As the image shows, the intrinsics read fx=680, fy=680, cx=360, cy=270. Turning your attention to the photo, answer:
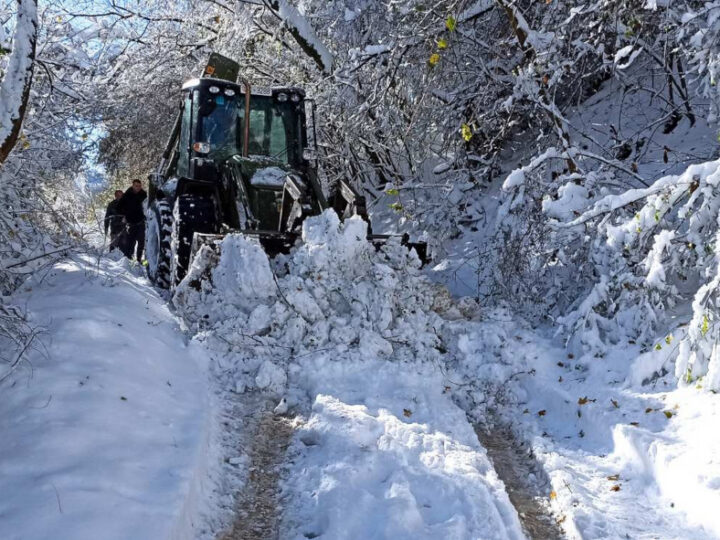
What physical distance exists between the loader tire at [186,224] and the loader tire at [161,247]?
0.60m

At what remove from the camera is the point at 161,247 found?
784 cm

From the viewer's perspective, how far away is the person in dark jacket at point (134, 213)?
1105cm

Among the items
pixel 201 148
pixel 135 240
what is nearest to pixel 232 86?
pixel 201 148

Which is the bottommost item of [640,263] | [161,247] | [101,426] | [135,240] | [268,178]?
[135,240]

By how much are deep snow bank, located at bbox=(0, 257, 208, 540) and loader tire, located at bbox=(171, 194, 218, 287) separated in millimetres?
1153

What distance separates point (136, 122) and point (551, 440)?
41.4ft

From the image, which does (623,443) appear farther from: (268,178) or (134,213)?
(134,213)

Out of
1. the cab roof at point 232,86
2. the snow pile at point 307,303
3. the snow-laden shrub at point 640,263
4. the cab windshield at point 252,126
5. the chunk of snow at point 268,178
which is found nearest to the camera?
the snow-laden shrub at point 640,263

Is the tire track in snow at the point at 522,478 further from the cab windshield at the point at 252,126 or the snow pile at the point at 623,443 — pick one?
Result: the cab windshield at the point at 252,126

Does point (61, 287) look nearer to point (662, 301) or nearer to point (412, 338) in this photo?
point (412, 338)

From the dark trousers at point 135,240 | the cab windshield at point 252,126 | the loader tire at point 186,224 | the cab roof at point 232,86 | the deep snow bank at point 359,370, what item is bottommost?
the dark trousers at point 135,240

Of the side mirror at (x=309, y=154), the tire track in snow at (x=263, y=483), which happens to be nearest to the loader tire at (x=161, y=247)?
the side mirror at (x=309, y=154)

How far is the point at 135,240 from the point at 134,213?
45cm

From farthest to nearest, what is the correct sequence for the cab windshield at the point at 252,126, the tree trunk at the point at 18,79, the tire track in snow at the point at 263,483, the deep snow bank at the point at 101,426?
the cab windshield at the point at 252,126, the tree trunk at the point at 18,79, the tire track in snow at the point at 263,483, the deep snow bank at the point at 101,426
